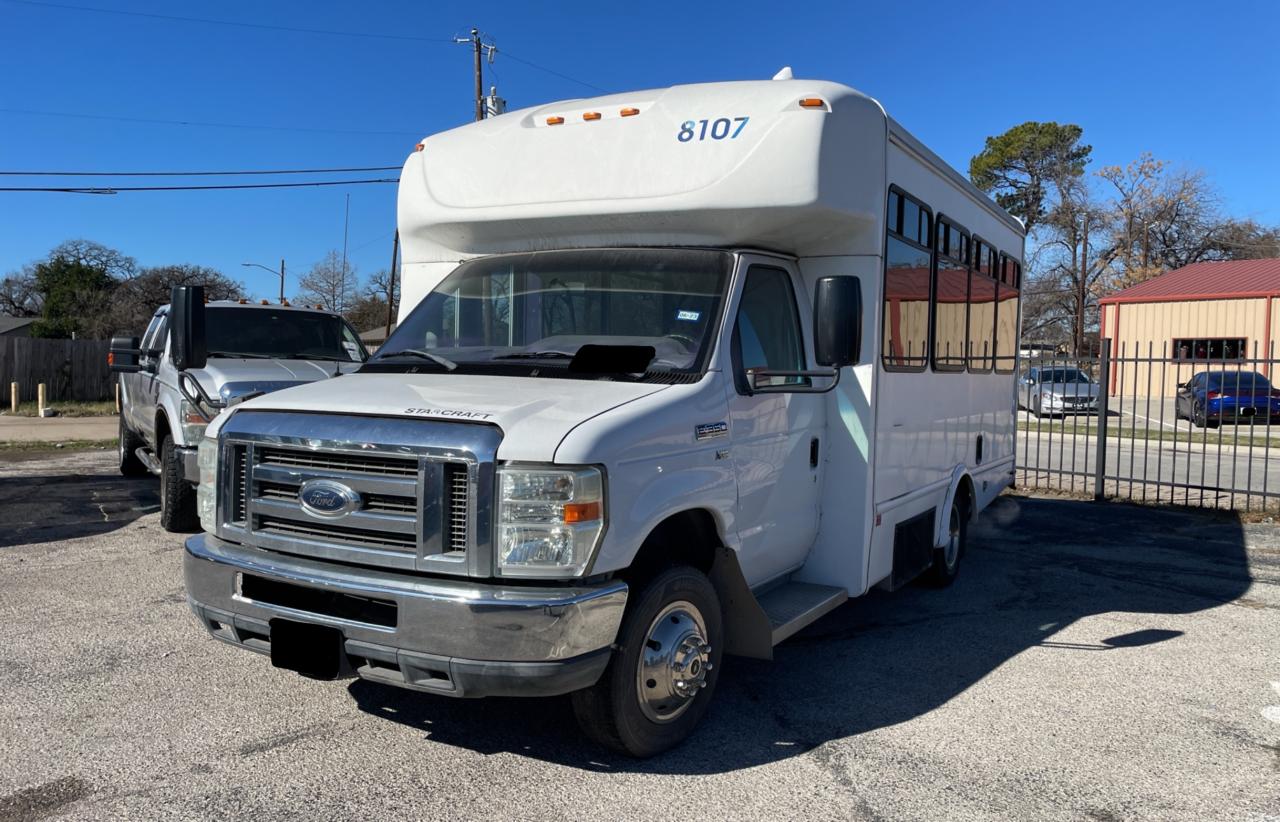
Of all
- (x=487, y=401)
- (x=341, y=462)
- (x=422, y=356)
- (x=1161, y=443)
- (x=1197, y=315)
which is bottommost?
(x=1161, y=443)

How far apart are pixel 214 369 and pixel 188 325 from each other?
252 centimetres

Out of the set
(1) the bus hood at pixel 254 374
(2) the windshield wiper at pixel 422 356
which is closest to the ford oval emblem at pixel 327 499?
(2) the windshield wiper at pixel 422 356

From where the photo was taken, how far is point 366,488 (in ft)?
11.9

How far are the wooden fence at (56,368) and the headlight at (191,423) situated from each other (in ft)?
82.3

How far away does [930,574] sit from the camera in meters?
7.26

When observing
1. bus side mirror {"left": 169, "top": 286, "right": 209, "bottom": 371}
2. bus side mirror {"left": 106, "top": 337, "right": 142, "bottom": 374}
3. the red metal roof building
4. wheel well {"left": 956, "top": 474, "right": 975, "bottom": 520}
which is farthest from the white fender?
the red metal roof building

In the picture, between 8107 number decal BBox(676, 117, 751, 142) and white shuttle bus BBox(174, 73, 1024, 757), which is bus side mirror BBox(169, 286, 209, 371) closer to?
white shuttle bus BBox(174, 73, 1024, 757)

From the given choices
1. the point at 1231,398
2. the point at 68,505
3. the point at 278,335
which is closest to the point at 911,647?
the point at 278,335

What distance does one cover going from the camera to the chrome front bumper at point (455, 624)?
3387mm

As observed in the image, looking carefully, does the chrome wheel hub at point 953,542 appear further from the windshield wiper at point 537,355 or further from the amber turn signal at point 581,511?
the amber turn signal at point 581,511

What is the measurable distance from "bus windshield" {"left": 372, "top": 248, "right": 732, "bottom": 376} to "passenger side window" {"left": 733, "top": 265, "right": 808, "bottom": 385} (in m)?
0.17

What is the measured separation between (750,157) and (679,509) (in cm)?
181

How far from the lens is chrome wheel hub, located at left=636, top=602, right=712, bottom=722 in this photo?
3.93m

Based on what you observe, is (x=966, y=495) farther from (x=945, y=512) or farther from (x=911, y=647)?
(x=911, y=647)
